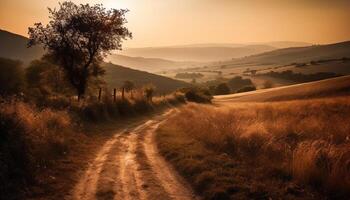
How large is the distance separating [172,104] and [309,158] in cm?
3496

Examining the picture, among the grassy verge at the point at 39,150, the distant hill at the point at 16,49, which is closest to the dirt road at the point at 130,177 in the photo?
the grassy verge at the point at 39,150

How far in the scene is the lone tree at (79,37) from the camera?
31.5 metres

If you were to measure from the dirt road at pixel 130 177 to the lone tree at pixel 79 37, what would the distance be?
18.1m

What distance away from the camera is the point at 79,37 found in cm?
3209

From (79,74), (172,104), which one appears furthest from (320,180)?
(172,104)

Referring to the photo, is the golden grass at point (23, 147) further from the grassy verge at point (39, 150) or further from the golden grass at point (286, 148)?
the golden grass at point (286, 148)

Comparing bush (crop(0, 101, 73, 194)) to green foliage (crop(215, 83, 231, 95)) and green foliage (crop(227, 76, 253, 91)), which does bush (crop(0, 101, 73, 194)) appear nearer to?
green foliage (crop(215, 83, 231, 95))

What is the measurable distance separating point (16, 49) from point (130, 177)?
191m

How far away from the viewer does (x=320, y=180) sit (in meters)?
8.87

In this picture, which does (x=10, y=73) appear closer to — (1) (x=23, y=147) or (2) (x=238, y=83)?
(1) (x=23, y=147)

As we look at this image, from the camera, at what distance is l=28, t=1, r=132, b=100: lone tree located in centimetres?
3148

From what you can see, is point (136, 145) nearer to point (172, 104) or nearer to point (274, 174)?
point (274, 174)

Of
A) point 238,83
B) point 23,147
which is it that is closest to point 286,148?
point 23,147

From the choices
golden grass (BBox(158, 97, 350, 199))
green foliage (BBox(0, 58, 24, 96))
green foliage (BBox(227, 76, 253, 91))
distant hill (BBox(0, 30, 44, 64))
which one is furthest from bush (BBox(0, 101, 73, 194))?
distant hill (BBox(0, 30, 44, 64))
